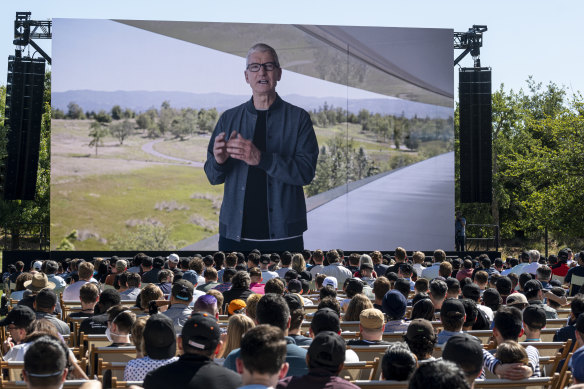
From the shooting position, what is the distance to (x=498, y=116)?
39.6 m

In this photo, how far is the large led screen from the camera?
1831 cm

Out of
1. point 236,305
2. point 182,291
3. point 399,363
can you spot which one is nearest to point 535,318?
point 399,363

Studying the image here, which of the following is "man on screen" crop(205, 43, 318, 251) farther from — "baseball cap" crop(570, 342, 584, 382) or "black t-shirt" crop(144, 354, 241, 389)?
"black t-shirt" crop(144, 354, 241, 389)

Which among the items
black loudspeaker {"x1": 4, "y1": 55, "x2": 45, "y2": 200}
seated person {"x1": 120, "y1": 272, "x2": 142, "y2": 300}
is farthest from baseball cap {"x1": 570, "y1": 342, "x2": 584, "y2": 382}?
black loudspeaker {"x1": 4, "y1": 55, "x2": 45, "y2": 200}

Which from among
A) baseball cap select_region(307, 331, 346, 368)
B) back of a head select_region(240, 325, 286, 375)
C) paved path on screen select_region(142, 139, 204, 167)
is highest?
paved path on screen select_region(142, 139, 204, 167)

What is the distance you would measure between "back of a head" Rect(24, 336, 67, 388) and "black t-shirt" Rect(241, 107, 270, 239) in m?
14.9

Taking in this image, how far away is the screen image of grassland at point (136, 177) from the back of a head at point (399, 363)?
1489 centimetres

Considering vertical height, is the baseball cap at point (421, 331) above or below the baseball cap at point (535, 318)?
above

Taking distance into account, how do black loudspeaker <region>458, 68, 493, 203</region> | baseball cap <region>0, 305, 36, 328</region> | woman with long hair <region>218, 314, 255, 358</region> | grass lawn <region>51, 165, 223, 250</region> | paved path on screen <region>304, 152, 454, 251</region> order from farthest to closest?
black loudspeaker <region>458, 68, 493, 203</region> < paved path on screen <region>304, 152, 454, 251</region> < grass lawn <region>51, 165, 223, 250</region> < baseball cap <region>0, 305, 36, 328</region> < woman with long hair <region>218, 314, 255, 358</region>

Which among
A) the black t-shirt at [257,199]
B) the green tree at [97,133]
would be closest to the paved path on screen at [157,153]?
the green tree at [97,133]

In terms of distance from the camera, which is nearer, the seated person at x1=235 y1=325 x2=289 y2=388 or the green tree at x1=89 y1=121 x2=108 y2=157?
the seated person at x1=235 y1=325 x2=289 y2=388

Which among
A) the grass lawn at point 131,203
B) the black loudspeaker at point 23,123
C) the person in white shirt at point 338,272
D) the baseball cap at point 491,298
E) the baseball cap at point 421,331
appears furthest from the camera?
the grass lawn at point 131,203

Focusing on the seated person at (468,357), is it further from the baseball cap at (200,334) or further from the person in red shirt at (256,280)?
the person in red shirt at (256,280)

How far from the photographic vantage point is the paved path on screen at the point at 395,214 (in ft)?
62.0
